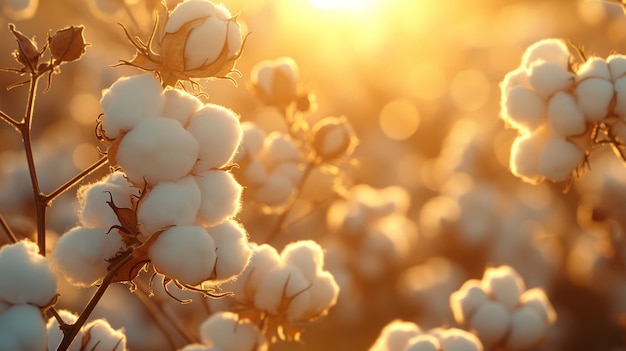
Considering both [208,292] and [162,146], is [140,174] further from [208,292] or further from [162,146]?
[208,292]

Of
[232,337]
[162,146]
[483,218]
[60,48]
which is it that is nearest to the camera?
[162,146]

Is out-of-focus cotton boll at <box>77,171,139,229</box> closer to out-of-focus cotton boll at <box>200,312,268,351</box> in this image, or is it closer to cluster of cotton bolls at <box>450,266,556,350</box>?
out-of-focus cotton boll at <box>200,312,268,351</box>

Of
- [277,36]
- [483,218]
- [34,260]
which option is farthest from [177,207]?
[277,36]

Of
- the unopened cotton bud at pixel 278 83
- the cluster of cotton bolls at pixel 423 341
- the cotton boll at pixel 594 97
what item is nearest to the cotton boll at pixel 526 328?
the cluster of cotton bolls at pixel 423 341

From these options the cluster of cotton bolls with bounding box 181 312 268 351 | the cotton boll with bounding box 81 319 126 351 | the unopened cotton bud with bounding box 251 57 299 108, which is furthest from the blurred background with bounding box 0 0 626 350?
the cotton boll with bounding box 81 319 126 351

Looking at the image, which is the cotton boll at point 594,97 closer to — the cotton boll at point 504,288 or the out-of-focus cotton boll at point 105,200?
the cotton boll at point 504,288
